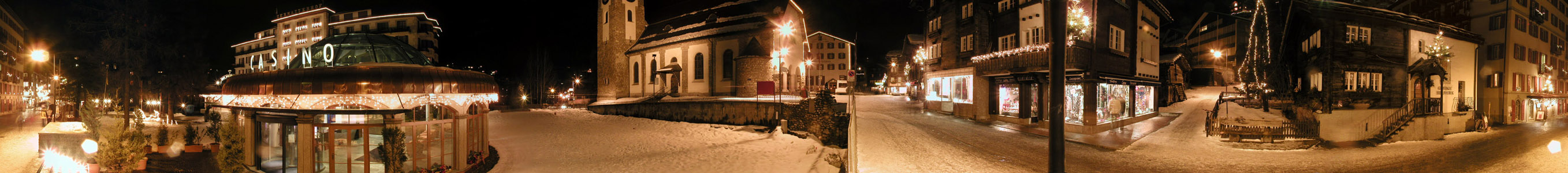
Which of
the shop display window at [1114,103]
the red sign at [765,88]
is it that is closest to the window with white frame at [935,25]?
the shop display window at [1114,103]

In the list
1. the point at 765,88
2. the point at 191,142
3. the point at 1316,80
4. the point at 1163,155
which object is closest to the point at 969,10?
the point at 1163,155

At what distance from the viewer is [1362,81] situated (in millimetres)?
14859

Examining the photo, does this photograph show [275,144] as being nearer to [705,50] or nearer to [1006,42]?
[1006,42]

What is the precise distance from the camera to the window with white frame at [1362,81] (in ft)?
48.6

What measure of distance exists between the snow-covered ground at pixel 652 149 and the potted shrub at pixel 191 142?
5.55 meters

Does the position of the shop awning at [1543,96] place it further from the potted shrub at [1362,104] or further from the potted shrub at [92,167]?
the potted shrub at [92,167]

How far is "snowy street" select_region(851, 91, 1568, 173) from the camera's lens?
9133 millimetres

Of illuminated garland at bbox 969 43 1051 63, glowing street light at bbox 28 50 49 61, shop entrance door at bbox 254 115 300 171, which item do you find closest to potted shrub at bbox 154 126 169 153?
shop entrance door at bbox 254 115 300 171

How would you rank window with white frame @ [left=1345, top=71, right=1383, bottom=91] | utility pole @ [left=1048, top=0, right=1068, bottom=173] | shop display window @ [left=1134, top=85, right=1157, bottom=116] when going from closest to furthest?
utility pole @ [left=1048, top=0, right=1068, bottom=173] → window with white frame @ [left=1345, top=71, right=1383, bottom=91] → shop display window @ [left=1134, top=85, right=1157, bottom=116]

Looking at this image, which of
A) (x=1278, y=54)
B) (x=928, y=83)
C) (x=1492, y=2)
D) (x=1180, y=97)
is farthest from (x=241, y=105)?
(x=1492, y=2)

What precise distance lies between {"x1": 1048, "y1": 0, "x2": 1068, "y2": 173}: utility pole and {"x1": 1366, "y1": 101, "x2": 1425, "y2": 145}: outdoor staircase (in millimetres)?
13094

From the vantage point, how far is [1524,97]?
2095 centimetres

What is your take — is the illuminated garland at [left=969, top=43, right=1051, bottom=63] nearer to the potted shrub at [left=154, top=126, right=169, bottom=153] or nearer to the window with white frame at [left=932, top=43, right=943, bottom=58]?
the window with white frame at [left=932, top=43, right=943, bottom=58]

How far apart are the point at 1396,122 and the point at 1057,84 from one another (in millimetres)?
15762
